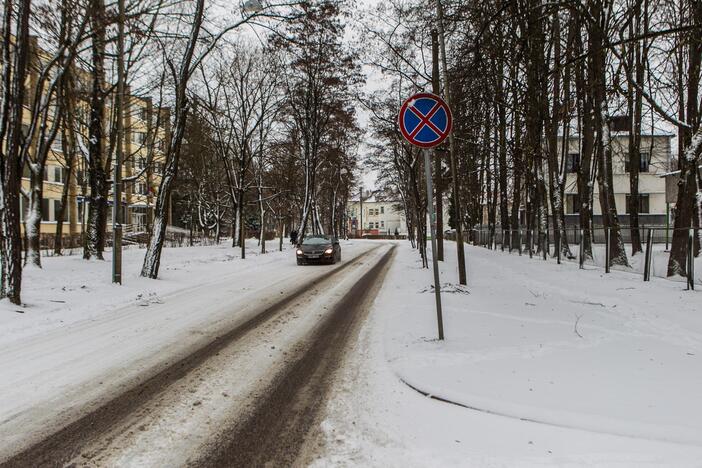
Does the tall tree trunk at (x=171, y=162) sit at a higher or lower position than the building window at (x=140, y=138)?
lower

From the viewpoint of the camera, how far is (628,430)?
3326 mm

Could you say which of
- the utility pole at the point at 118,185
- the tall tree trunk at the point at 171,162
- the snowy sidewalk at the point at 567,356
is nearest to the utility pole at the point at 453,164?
the snowy sidewalk at the point at 567,356

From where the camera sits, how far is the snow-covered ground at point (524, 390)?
3084 millimetres

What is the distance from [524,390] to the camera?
13.6 ft

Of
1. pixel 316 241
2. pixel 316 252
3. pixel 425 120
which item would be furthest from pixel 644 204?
pixel 425 120

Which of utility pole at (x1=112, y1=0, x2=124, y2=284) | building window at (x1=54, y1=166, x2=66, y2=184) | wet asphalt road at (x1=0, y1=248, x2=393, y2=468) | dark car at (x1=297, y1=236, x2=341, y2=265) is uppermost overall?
building window at (x1=54, y1=166, x2=66, y2=184)

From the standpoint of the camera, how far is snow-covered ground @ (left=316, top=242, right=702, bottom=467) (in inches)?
121

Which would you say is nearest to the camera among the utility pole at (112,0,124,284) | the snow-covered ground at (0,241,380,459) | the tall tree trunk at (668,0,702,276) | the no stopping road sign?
the snow-covered ground at (0,241,380,459)

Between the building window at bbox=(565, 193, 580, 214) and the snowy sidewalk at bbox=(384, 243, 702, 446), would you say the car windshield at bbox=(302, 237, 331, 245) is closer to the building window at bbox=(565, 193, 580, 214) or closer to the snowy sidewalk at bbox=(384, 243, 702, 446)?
the snowy sidewalk at bbox=(384, 243, 702, 446)

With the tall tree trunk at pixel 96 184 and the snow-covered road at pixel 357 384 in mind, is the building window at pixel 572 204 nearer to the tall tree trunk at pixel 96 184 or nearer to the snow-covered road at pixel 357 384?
the snow-covered road at pixel 357 384

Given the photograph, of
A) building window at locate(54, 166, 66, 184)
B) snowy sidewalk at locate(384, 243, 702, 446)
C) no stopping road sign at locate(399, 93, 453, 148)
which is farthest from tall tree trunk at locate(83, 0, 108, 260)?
building window at locate(54, 166, 66, 184)

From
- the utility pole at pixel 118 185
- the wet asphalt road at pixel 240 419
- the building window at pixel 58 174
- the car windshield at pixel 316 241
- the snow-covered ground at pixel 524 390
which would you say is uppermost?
the building window at pixel 58 174

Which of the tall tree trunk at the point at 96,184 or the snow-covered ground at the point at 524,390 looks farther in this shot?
the tall tree trunk at the point at 96,184

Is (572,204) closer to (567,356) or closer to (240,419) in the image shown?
(567,356)
